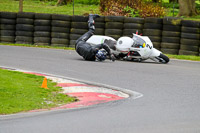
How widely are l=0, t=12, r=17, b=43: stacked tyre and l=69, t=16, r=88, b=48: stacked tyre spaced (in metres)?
2.65

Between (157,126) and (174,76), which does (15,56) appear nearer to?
(174,76)

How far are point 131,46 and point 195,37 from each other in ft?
13.8

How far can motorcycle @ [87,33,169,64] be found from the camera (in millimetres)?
14266

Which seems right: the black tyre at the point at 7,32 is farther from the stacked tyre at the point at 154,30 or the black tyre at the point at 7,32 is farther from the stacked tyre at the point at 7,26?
the stacked tyre at the point at 154,30

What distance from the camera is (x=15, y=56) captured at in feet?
49.1

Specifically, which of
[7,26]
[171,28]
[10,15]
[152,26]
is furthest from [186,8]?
[7,26]

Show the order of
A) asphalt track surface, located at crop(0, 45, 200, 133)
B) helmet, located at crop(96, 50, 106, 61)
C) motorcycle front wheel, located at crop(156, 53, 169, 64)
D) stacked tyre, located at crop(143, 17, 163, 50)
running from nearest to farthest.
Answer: asphalt track surface, located at crop(0, 45, 200, 133), helmet, located at crop(96, 50, 106, 61), motorcycle front wheel, located at crop(156, 53, 169, 64), stacked tyre, located at crop(143, 17, 163, 50)

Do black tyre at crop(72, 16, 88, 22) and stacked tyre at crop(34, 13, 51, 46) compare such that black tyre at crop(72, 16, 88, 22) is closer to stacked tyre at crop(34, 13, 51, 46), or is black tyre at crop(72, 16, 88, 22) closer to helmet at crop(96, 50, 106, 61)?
stacked tyre at crop(34, 13, 51, 46)

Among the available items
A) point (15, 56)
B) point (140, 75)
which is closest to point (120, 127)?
point (140, 75)

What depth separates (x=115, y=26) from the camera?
19.0 metres

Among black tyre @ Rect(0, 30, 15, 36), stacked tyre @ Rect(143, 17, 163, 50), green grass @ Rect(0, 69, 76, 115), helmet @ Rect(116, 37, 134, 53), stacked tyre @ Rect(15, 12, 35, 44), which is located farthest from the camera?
black tyre @ Rect(0, 30, 15, 36)

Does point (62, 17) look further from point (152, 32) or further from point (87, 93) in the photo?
point (87, 93)

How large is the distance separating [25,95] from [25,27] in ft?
39.7

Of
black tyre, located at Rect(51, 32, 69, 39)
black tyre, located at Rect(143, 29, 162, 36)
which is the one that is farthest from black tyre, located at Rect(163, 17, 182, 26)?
black tyre, located at Rect(51, 32, 69, 39)
